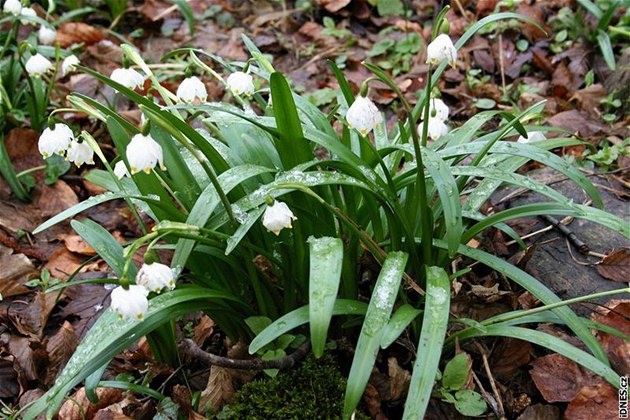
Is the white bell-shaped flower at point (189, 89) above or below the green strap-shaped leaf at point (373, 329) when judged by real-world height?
above

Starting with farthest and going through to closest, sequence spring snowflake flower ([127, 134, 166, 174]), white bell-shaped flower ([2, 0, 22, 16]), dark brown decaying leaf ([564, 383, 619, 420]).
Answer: white bell-shaped flower ([2, 0, 22, 16])
dark brown decaying leaf ([564, 383, 619, 420])
spring snowflake flower ([127, 134, 166, 174])

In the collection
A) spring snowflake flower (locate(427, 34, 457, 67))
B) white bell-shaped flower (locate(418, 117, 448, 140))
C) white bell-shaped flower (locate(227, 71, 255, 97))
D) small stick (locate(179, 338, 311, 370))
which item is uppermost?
spring snowflake flower (locate(427, 34, 457, 67))

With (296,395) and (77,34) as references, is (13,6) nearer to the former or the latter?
(77,34)

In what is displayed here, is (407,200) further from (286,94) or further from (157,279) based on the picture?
(157,279)

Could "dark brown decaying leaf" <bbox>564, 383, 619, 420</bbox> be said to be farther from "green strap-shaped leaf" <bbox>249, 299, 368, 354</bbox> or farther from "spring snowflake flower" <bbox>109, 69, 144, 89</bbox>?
"spring snowflake flower" <bbox>109, 69, 144, 89</bbox>

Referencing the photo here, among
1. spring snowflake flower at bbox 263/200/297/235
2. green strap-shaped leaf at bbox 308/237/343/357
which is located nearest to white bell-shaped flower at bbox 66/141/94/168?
spring snowflake flower at bbox 263/200/297/235

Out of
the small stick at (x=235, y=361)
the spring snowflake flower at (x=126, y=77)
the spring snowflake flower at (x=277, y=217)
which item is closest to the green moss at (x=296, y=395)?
the small stick at (x=235, y=361)

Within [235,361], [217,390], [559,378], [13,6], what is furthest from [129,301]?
[13,6]

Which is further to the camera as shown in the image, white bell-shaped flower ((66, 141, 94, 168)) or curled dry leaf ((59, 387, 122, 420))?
curled dry leaf ((59, 387, 122, 420))

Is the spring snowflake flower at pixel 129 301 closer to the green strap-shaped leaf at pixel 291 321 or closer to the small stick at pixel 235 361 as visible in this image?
the green strap-shaped leaf at pixel 291 321
